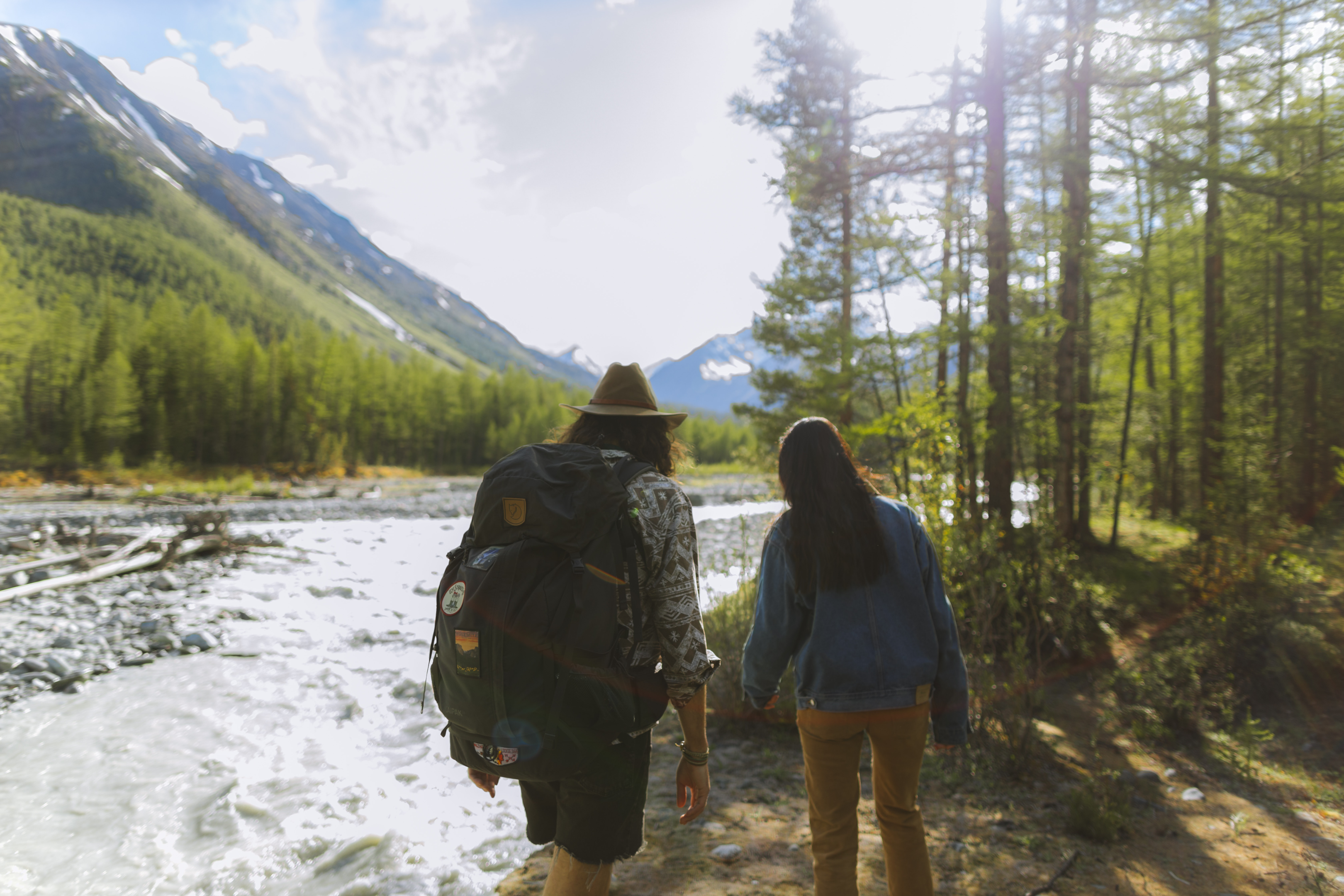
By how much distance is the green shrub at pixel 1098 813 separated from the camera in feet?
11.1

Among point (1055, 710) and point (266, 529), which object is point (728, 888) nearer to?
point (1055, 710)

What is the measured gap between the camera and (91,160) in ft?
490

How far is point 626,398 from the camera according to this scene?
2068 millimetres

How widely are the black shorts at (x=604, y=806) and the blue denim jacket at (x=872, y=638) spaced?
753 mm

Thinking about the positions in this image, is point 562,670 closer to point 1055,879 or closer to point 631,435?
point 631,435

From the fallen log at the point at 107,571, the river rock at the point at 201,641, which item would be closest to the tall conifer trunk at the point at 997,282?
the river rock at the point at 201,641

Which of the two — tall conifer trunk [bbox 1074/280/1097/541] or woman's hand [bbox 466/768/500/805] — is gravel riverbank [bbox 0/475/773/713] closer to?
woman's hand [bbox 466/768/500/805]

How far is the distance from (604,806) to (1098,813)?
319cm

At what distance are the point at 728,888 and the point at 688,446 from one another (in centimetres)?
219

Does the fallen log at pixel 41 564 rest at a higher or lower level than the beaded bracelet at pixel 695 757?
lower

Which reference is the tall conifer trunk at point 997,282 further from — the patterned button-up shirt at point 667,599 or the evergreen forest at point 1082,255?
the patterned button-up shirt at point 667,599

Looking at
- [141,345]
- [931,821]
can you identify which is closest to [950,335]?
[931,821]

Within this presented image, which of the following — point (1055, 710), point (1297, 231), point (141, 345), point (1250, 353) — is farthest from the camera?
point (141, 345)

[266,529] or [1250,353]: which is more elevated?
[1250,353]
